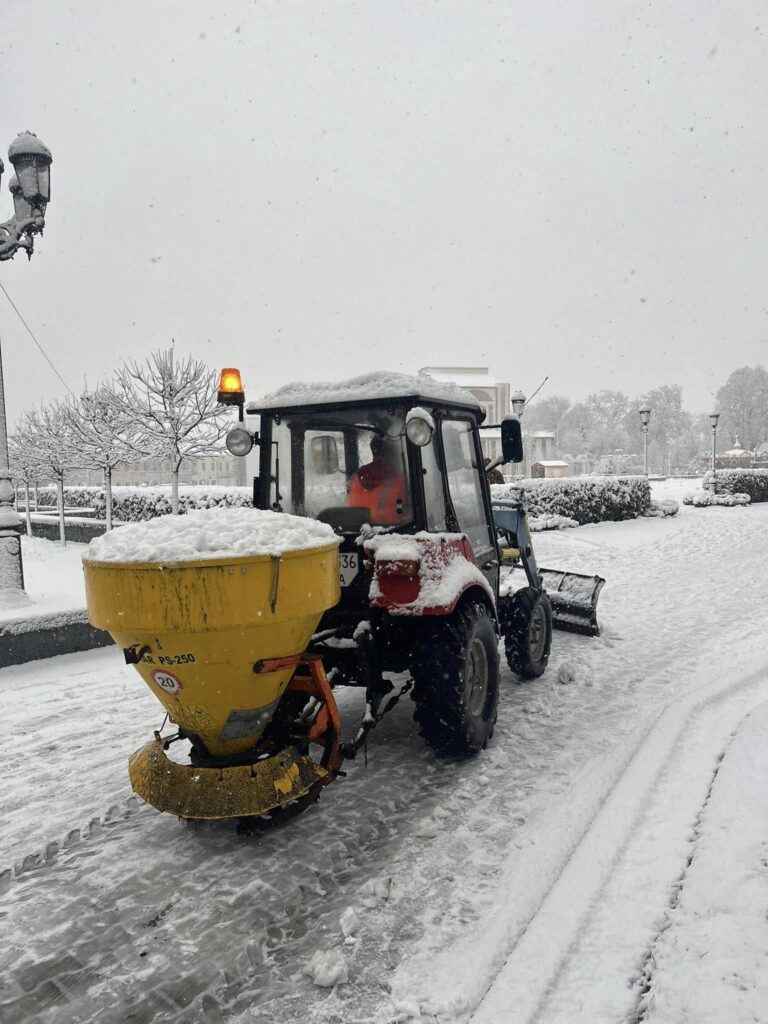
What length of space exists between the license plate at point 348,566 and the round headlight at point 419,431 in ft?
2.64

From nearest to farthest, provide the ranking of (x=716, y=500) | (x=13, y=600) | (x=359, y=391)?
1. (x=359, y=391)
2. (x=13, y=600)
3. (x=716, y=500)

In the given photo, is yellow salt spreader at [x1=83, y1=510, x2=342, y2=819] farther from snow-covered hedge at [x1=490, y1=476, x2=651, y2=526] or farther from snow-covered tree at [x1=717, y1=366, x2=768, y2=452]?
snow-covered tree at [x1=717, y1=366, x2=768, y2=452]

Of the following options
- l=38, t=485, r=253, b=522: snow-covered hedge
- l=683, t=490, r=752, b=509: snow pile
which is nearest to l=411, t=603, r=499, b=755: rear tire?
l=38, t=485, r=253, b=522: snow-covered hedge

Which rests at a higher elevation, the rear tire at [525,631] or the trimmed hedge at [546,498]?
the trimmed hedge at [546,498]

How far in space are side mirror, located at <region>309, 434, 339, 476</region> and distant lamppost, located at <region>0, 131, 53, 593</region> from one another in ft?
13.8

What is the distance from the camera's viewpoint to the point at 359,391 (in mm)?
3988

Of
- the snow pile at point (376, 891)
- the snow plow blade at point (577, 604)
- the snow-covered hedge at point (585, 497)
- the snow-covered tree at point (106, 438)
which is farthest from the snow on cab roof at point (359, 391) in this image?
the snow-covered hedge at point (585, 497)

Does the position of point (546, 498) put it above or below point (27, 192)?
below

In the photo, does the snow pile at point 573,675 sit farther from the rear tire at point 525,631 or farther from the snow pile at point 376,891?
the snow pile at point 376,891

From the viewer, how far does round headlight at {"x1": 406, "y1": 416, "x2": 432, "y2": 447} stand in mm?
3611

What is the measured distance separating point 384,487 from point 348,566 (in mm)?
520

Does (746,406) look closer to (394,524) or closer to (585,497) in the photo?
(585,497)

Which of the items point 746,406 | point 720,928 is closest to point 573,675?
point 720,928

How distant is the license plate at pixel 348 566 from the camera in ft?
13.1
